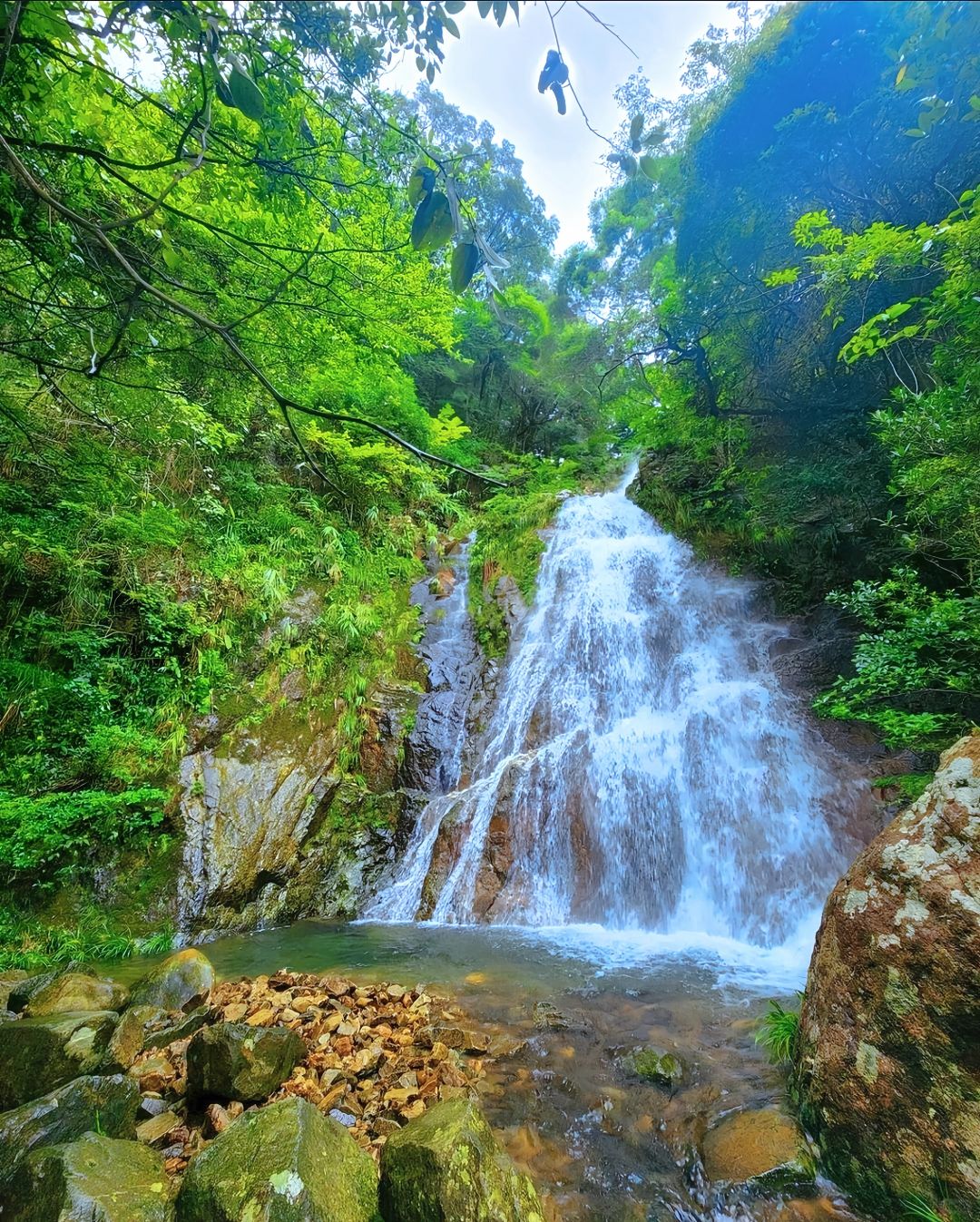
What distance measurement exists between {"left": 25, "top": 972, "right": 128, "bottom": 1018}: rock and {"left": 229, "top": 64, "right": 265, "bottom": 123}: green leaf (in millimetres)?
4955

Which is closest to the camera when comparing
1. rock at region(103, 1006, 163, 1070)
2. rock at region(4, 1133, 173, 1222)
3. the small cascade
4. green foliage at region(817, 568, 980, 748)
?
rock at region(4, 1133, 173, 1222)

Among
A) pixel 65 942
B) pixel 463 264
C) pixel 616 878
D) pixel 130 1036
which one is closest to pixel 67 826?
pixel 65 942

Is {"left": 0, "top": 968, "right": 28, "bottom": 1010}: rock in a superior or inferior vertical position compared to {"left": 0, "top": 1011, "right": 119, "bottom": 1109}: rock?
inferior

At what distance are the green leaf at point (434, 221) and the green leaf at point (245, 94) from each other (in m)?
0.46

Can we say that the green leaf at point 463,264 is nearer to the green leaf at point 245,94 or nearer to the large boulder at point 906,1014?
the green leaf at point 245,94

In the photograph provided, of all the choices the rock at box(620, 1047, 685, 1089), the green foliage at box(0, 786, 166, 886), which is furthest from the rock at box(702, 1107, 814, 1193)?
the green foliage at box(0, 786, 166, 886)

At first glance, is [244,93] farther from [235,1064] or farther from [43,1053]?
[43,1053]

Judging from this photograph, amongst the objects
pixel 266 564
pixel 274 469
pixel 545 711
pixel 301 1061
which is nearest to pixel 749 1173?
pixel 301 1061

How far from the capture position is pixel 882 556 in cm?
754

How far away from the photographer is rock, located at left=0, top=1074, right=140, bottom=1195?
212 cm

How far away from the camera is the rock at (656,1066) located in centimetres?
292

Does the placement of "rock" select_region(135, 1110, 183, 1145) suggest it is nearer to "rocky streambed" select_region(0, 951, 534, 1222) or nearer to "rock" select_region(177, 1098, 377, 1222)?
"rocky streambed" select_region(0, 951, 534, 1222)

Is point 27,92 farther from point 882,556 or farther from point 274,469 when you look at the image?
point 882,556

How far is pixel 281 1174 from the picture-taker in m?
1.75
